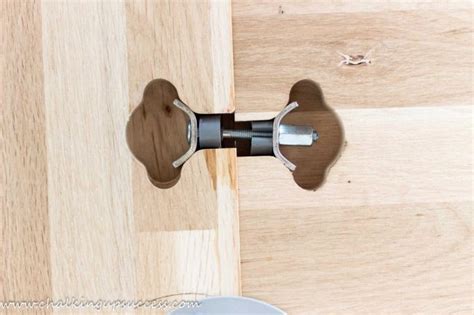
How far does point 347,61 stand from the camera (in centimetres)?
57

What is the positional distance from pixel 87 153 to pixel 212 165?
0.36ft

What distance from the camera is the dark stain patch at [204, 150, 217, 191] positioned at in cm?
55

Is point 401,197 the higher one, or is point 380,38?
point 380,38

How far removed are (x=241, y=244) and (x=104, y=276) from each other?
0.12m

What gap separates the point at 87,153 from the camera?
551 millimetres

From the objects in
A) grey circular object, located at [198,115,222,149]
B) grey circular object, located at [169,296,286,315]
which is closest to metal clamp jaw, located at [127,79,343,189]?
grey circular object, located at [198,115,222,149]

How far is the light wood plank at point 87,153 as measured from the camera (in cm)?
55

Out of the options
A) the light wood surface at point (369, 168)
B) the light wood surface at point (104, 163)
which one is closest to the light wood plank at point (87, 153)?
the light wood surface at point (104, 163)

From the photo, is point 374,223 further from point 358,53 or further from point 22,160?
point 22,160

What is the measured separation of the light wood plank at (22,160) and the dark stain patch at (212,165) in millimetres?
141

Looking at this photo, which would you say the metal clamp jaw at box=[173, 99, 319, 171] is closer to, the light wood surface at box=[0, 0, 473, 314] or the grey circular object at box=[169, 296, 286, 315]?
the light wood surface at box=[0, 0, 473, 314]

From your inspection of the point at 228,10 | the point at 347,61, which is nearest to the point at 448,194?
the point at 347,61

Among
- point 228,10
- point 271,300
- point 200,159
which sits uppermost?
point 228,10

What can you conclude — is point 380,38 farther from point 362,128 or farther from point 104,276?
point 104,276
